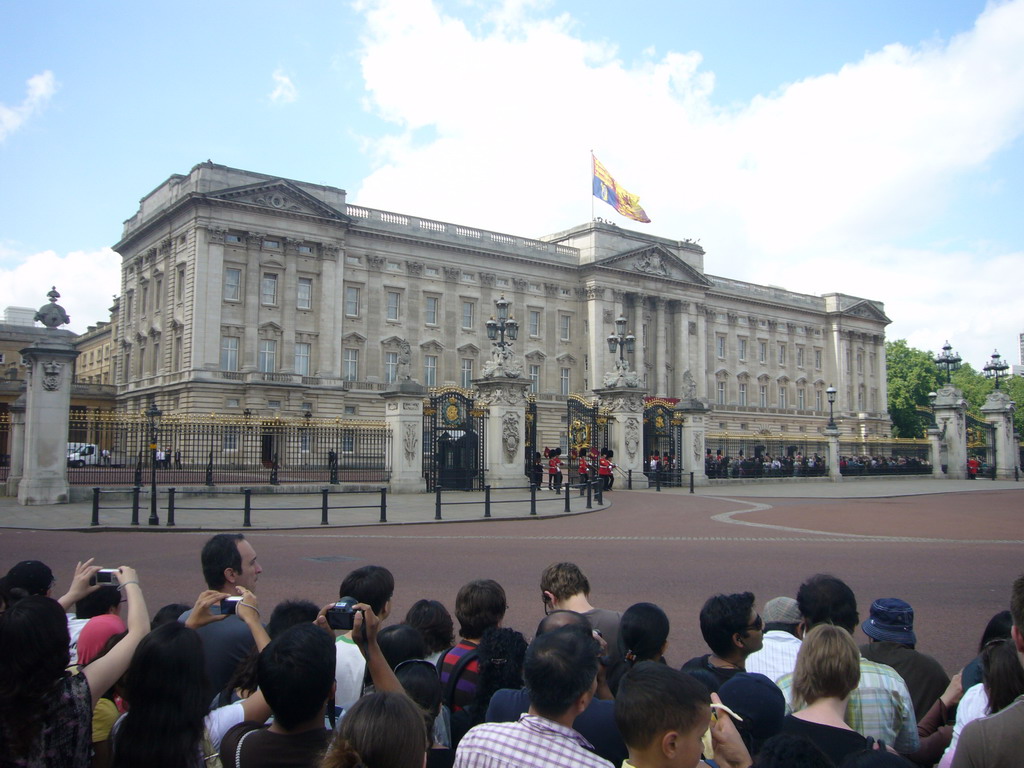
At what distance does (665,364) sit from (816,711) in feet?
233

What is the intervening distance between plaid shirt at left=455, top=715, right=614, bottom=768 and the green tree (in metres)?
103

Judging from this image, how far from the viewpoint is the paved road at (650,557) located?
375 inches

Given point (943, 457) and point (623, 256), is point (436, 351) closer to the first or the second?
point (623, 256)

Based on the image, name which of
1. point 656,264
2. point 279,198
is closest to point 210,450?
point 279,198

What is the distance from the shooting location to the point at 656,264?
238ft

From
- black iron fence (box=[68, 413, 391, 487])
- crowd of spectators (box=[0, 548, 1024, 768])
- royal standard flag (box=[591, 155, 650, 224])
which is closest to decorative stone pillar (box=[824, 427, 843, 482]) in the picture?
black iron fence (box=[68, 413, 391, 487])

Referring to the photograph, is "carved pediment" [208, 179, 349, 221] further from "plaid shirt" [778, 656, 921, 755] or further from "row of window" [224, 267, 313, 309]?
"plaid shirt" [778, 656, 921, 755]

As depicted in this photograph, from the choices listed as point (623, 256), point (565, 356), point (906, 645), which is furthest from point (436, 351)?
point (906, 645)

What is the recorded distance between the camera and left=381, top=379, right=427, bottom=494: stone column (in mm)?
26203

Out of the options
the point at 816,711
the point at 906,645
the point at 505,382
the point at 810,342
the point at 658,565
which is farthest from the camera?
the point at 810,342

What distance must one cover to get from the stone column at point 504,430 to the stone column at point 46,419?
12.9 meters

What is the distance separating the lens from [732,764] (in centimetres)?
311

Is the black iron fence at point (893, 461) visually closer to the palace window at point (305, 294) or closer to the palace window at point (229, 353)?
the palace window at point (305, 294)

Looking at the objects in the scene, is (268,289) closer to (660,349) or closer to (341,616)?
(660,349)
